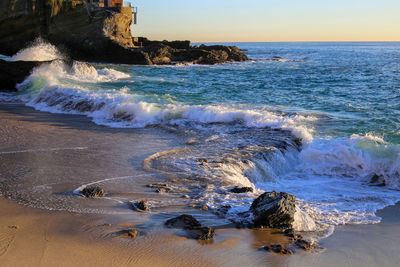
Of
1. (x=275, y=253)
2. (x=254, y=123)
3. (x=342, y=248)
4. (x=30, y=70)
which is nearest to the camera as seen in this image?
(x=275, y=253)

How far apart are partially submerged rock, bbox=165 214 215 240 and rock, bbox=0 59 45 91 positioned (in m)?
12.7

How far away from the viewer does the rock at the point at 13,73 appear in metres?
15.1

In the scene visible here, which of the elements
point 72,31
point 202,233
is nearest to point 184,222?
point 202,233

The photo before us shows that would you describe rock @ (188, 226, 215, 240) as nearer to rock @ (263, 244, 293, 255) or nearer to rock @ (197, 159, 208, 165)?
rock @ (263, 244, 293, 255)

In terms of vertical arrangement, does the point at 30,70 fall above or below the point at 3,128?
above

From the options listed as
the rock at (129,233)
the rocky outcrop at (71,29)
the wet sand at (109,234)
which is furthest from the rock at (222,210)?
the rocky outcrop at (71,29)

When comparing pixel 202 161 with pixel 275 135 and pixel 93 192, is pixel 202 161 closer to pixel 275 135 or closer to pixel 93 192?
pixel 93 192

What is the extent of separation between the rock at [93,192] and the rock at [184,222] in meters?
1.17

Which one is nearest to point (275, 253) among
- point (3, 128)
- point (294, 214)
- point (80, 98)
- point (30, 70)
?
point (294, 214)

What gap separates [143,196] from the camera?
5.18 meters

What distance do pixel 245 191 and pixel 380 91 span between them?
13.4m

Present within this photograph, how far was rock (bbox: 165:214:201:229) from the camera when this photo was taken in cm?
427

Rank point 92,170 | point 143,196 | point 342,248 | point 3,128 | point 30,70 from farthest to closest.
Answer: point 30,70 → point 3,128 → point 92,170 → point 143,196 → point 342,248

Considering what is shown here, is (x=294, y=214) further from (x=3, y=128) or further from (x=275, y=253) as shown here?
(x=3, y=128)
